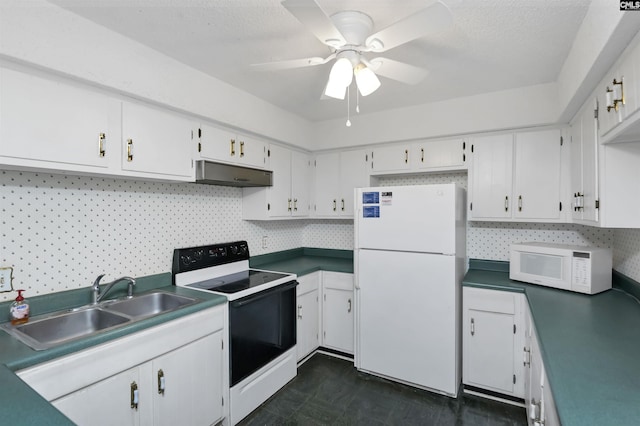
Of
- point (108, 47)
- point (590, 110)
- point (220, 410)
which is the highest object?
point (108, 47)

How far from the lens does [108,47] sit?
1723mm

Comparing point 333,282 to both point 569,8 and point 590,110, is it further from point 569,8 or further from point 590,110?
point 569,8

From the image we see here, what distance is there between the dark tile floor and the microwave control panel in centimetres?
104

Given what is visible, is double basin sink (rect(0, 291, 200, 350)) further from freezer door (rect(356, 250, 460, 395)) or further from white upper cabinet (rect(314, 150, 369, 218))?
white upper cabinet (rect(314, 150, 369, 218))

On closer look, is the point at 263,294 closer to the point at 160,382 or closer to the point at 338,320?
the point at 160,382

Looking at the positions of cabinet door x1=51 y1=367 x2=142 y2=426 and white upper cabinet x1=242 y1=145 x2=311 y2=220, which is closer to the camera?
cabinet door x1=51 y1=367 x2=142 y2=426

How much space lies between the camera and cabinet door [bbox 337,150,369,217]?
3289 mm

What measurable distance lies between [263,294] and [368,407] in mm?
1144

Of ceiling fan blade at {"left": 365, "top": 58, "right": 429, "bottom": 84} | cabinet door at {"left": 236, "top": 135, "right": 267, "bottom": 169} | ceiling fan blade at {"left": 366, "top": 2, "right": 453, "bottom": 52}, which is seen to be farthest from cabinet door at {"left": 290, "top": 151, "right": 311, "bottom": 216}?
ceiling fan blade at {"left": 366, "top": 2, "right": 453, "bottom": 52}

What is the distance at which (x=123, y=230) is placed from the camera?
6.95 ft

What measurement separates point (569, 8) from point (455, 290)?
1806 mm

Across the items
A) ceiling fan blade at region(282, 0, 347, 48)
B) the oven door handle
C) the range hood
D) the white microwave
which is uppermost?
ceiling fan blade at region(282, 0, 347, 48)

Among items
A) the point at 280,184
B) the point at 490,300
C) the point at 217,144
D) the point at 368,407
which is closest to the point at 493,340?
the point at 490,300

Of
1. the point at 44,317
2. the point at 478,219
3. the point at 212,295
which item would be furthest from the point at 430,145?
the point at 44,317
